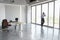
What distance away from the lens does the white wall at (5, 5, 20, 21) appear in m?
14.3

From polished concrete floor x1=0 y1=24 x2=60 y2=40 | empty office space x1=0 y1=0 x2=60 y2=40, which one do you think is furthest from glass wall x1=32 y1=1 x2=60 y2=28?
polished concrete floor x1=0 y1=24 x2=60 y2=40

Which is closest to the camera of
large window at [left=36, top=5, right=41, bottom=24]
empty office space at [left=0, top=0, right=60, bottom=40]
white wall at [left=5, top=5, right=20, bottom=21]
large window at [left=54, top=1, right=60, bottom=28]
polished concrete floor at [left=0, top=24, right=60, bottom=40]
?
polished concrete floor at [left=0, top=24, right=60, bottom=40]

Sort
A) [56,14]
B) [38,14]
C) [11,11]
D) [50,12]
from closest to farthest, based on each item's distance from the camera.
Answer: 1. [56,14]
2. [50,12]
3. [38,14]
4. [11,11]

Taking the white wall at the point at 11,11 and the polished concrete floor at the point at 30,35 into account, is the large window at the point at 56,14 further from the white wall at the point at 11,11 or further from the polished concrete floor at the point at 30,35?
the white wall at the point at 11,11

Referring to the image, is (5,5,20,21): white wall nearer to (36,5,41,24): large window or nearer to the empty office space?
the empty office space

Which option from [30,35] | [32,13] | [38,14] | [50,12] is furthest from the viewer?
[32,13]

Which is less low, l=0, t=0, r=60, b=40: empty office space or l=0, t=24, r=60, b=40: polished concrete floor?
l=0, t=0, r=60, b=40: empty office space

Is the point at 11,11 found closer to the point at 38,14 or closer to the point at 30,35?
the point at 38,14

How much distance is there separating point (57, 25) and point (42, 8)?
3.44 m

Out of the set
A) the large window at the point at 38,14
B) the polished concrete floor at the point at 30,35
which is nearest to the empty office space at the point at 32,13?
the large window at the point at 38,14

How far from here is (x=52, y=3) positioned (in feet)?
34.8

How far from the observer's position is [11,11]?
14539mm

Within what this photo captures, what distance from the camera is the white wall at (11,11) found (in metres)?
14.3

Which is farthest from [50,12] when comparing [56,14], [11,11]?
[11,11]
